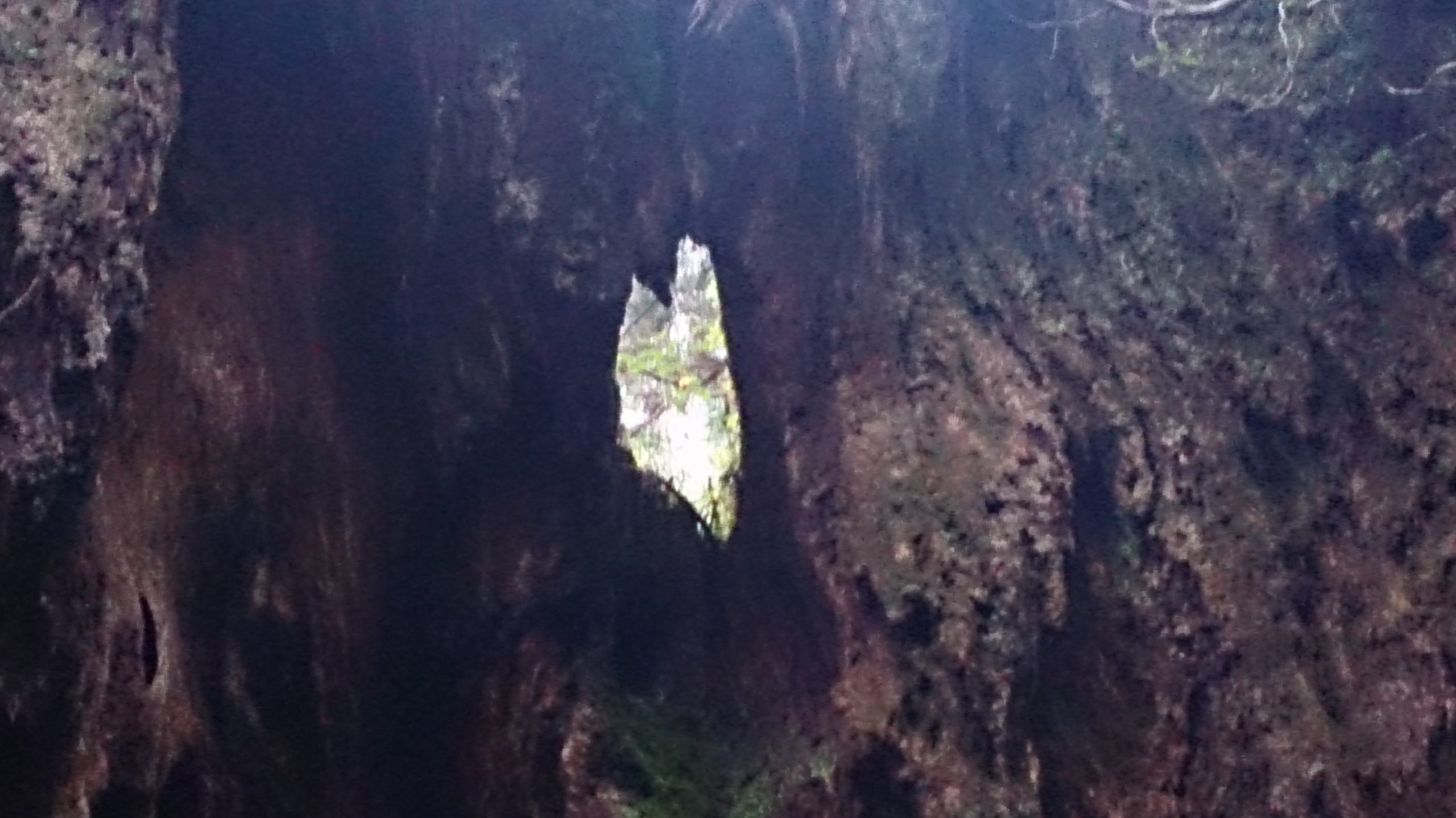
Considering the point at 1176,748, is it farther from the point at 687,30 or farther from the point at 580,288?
the point at 687,30

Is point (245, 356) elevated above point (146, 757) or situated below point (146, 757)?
above

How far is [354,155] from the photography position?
391 centimetres

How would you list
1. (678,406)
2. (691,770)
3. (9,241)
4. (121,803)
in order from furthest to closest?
(678,406) → (691,770) → (121,803) → (9,241)

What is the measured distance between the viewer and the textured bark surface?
3480 mm

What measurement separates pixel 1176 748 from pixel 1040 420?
1186 millimetres

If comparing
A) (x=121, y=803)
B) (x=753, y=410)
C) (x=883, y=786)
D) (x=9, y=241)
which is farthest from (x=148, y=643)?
(x=883, y=786)

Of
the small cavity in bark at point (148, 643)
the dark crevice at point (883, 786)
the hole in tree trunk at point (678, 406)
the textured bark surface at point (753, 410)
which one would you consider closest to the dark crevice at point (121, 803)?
Result: the textured bark surface at point (753, 410)

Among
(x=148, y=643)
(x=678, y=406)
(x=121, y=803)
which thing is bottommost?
(x=121, y=803)

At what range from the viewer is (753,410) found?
4.30 metres

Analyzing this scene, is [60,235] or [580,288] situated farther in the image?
[580,288]

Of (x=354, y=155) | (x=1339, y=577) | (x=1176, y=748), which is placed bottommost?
(x=1176, y=748)

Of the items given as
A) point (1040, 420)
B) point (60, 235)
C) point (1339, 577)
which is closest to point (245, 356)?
point (60, 235)

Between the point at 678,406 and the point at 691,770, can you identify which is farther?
the point at 678,406

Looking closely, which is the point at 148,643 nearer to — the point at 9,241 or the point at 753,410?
the point at 9,241
